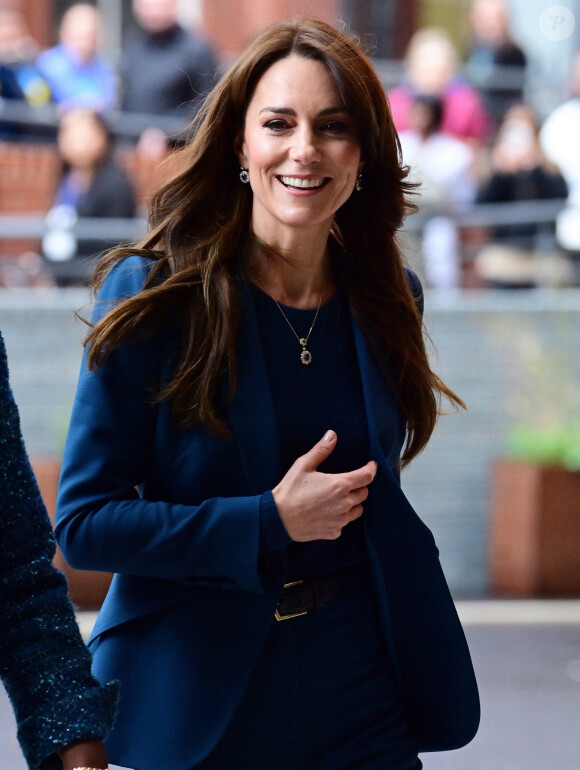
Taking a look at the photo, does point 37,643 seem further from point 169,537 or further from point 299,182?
point 299,182

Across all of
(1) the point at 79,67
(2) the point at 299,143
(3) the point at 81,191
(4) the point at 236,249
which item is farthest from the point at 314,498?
(1) the point at 79,67

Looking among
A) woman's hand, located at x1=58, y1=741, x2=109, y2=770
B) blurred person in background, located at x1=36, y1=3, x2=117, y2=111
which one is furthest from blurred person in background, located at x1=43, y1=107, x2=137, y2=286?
woman's hand, located at x1=58, y1=741, x2=109, y2=770

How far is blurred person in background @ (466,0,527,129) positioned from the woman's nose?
23.5 feet

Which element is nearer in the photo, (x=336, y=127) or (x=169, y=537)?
(x=169, y=537)

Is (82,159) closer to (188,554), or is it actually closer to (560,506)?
(560,506)

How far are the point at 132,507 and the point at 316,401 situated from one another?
398mm

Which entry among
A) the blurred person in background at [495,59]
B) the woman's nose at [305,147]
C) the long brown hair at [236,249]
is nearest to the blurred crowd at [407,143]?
the blurred person in background at [495,59]

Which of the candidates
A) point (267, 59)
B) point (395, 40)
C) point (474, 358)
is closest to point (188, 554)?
point (267, 59)

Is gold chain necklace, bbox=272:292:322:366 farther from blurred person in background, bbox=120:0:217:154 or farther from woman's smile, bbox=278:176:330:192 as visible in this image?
blurred person in background, bbox=120:0:217:154

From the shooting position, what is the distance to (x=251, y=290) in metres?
2.38

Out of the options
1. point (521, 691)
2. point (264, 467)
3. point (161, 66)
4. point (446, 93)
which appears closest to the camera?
point (264, 467)

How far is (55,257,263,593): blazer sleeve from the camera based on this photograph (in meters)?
2.12

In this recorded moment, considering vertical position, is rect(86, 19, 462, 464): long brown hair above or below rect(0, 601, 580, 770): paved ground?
above

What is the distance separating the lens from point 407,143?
27.1ft
